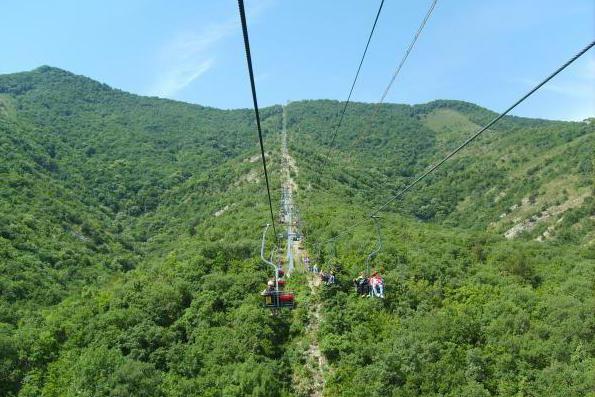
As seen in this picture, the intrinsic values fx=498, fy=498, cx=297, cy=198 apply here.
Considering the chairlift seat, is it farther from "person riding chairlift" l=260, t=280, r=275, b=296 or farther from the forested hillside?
the forested hillside

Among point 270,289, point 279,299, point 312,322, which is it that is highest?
point 270,289

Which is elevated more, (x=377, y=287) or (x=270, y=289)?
(x=270, y=289)

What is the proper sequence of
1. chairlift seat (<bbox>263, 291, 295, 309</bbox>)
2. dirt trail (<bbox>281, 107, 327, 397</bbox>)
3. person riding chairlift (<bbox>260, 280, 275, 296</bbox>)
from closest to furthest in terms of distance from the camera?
1. chairlift seat (<bbox>263, 291, 295, 309</bbox>)
2. person riding chairlift (<bbox>260, 280, 275, 296</bbox>)
3. dirt trail (<bbox>281, 107, 327, 397</bbox>)

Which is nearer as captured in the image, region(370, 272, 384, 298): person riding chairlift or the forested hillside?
region(370, 272, 384, 298): person riding chairlift

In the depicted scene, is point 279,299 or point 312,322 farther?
point 312,322

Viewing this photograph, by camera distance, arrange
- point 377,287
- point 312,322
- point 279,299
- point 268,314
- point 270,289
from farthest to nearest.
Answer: point 312,322
point 268,314
point 377,287
point 270,289
point 279,299

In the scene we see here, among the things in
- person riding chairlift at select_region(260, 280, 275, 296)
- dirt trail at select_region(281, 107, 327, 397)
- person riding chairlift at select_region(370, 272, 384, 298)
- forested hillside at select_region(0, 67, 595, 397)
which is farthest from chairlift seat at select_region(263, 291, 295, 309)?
dirt trail at select_region(281, 107, 327, 397)

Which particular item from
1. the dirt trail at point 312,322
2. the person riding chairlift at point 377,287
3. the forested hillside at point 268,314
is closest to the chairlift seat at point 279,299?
the person riding chairlift at point 377,287

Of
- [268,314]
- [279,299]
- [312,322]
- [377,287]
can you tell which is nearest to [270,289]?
[279,299]

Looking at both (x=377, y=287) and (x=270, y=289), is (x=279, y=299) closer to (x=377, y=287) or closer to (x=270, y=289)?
(x=270, y=289)

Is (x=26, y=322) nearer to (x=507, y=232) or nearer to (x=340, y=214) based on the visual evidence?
(x=340, y=214)

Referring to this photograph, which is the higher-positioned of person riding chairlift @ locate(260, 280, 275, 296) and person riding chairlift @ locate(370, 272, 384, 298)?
person riding chairlift @ locate(260, 280, 275, 296)

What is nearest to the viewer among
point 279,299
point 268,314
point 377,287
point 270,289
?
point 279,299

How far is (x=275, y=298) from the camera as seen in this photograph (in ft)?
84.6
